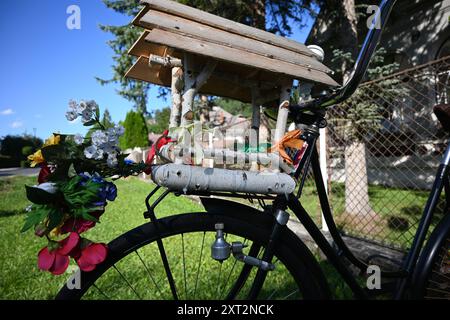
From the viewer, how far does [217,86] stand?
5.05ft

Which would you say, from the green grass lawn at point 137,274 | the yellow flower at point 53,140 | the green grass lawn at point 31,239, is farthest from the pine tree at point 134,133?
the yellow flower at point 53,140

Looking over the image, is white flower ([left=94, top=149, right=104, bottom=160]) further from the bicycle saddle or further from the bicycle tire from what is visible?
the bicycle saddle

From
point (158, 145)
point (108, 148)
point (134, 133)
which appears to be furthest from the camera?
point (134, 133)

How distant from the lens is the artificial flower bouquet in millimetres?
833

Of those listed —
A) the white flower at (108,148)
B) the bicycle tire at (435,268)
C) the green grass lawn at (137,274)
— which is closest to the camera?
the white flower at (108,148)

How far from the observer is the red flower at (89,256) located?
2.82 ft

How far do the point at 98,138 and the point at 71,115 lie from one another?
0.45ft

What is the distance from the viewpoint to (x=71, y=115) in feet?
3.03

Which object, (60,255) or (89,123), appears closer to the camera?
(60,255)

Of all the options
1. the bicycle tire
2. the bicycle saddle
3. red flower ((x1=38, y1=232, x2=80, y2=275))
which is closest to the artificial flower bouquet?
red flower ((x1=38, y1=232, x2=80, y2=275))

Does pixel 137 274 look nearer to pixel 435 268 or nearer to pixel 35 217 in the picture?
pixel 35 217

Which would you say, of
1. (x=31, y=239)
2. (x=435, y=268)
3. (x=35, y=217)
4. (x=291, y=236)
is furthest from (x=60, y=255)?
(x=31, y=239)

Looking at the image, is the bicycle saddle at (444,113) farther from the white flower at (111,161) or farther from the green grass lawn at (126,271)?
the white flower at (111,161)

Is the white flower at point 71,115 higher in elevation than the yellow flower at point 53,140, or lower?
higher
